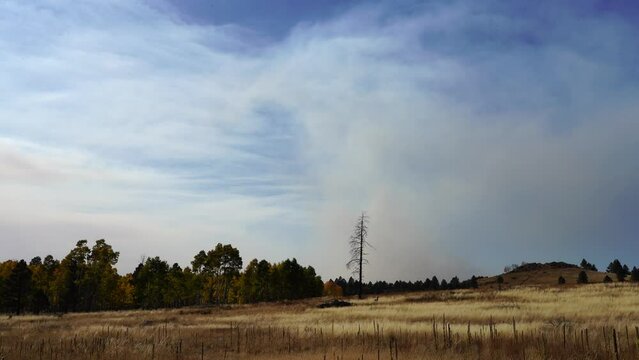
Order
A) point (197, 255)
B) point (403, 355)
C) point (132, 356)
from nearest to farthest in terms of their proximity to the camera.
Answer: point (403, 355), point (132, 356), point (197, 255)

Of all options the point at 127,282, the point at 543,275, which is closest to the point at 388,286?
the point at 543,275

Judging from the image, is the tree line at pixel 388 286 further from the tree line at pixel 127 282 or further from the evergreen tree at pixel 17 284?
the evergreen tree at pixel 17 284

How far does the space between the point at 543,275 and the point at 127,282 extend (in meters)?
117

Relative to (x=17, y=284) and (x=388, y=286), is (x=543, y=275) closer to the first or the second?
(x=388, y=286)

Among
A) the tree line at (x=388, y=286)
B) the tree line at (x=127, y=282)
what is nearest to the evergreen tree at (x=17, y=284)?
the tree line at (x=127, y=282)

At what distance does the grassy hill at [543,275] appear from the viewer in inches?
4944

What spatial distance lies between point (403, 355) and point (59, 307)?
88374 millimetres

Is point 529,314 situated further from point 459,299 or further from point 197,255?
point 197,255

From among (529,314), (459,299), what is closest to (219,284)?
(459,299)

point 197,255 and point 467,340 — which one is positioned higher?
point 197,255

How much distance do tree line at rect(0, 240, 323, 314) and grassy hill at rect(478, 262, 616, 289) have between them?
5640cm

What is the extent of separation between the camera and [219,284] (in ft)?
311

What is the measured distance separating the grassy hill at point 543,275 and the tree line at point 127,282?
Result: 185ft

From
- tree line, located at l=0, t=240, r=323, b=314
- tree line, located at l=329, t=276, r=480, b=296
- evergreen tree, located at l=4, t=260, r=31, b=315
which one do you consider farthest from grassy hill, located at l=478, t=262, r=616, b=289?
evergreen tree, located at l=4, t=260, r=31, b=315
